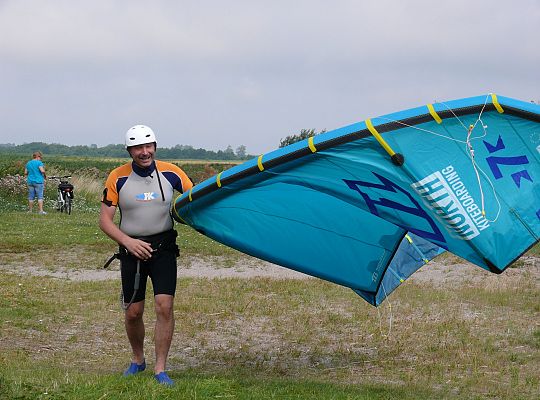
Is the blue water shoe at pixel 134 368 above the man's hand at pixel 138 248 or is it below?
below

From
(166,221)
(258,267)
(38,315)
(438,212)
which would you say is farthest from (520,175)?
(258,267)

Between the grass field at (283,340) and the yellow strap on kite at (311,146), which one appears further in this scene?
the grass field at (283,340)

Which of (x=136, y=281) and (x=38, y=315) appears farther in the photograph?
(x=38, y=315)

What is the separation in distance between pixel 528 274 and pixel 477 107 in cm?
906

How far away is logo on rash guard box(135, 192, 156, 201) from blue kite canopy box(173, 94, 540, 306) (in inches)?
9.5

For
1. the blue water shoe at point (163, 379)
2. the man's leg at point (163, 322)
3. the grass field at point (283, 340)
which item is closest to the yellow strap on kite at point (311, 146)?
the man's leg at point (163, 322)

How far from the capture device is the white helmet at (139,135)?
23.3 ft

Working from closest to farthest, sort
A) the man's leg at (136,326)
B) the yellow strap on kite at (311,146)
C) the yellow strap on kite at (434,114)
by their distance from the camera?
the yellow strap on kite at (434,114), the yellow strap on kite at (311,146), the man's leg at (136,326)

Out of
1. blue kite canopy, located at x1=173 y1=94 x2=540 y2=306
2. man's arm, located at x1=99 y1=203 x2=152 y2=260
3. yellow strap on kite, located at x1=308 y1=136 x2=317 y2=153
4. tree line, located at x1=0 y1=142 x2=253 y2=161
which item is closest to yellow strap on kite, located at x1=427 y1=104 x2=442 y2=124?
blue kite canopy, located at x1=173 y1=94 x2=540 y2=306

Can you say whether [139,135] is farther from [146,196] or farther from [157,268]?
[157,268]

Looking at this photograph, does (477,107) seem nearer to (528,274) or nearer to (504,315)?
(504,315)

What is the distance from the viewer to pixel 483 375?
781cm

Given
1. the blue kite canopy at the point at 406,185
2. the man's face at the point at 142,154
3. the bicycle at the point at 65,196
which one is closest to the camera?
the blue kite canopy at the point at 406,185

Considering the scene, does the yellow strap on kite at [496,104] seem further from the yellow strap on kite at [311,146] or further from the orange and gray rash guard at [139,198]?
the orange and gray rash guard at [139,198]
